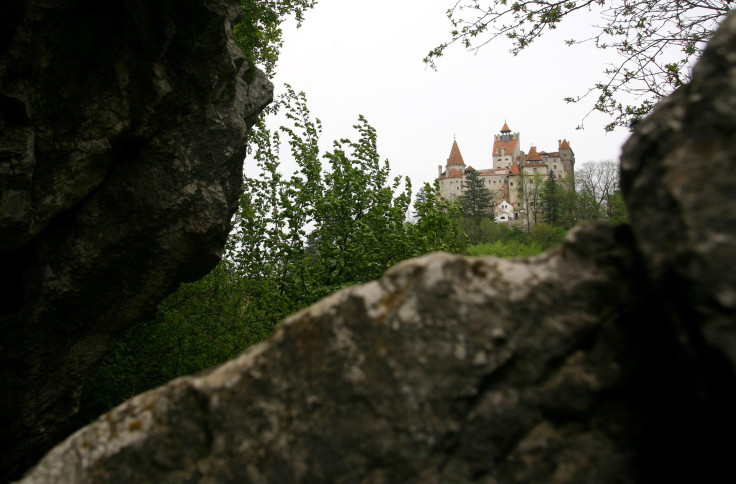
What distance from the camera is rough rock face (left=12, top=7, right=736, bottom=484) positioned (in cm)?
166

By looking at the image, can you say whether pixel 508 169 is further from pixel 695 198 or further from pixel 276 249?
pixel 695 198

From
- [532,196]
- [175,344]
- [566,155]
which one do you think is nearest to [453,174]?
[566,155]

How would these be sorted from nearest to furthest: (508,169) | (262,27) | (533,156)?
(262,27)
(533,156)
(508,169)

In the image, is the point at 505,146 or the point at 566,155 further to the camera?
the point at 505,146

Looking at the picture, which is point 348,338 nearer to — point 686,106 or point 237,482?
point 237,482

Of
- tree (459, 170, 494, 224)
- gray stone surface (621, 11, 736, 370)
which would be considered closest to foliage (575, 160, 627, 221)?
tree (459, 170, 494, 224)

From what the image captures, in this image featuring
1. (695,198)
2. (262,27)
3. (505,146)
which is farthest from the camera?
(505,146)

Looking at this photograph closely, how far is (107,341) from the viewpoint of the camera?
287 inches

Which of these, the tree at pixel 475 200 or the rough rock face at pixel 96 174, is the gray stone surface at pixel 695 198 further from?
the tree at pixel 475 200

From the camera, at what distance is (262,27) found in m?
15.1

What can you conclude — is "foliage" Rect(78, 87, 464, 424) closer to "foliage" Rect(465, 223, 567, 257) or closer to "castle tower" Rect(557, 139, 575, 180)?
"foliage" Rect(465, 223, 567, 257)

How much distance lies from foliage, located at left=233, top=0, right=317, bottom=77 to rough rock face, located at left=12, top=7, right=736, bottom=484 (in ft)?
40.0

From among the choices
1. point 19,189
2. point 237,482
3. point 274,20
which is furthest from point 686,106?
point 274,20

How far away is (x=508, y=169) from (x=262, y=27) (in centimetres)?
8489
